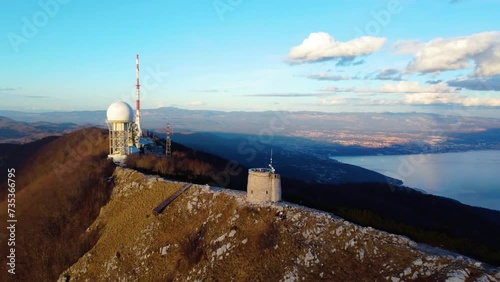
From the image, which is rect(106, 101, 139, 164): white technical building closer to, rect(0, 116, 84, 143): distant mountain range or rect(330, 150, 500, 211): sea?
rect(330, 150, 500, 211): sea

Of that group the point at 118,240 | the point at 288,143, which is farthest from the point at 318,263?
the point at 288,143

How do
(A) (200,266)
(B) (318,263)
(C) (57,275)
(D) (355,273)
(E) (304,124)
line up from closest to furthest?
(D) (355,273) < (B) (318,263) < (A) (200,266) < (C) (57,275) < (E) (304,124)

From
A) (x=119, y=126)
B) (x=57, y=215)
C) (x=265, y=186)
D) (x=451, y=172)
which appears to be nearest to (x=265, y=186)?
(x=265, y=186)

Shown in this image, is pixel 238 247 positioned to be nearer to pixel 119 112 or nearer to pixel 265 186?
pixel 265 186

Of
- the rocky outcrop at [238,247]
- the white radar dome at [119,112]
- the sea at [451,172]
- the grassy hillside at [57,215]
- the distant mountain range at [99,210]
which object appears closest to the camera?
the rocky outcrop at [238,247]

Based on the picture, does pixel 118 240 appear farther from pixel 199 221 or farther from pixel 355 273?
pixel 355 273

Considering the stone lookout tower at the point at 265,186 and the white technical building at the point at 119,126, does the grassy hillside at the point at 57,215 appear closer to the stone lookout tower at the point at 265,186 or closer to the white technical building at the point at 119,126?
the white technical building at the point at 119,126

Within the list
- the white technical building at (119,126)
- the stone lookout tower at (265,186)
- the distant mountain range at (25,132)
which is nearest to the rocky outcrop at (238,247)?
the stone lookout tower at (265,186)
